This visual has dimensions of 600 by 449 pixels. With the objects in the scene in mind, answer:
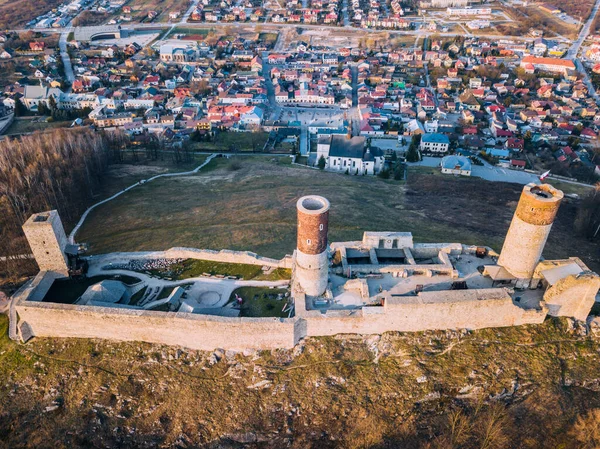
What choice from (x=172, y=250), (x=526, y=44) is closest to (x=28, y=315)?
(x=172, y=250)

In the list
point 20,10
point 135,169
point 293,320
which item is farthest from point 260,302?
point 20,10

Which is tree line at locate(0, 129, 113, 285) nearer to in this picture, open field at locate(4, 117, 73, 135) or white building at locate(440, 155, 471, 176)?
open field at locate(4, 117, 73, 135)

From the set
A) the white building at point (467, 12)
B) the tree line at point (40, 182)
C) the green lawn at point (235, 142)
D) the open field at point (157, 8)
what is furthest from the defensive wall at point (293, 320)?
the white building at point (467, 12)

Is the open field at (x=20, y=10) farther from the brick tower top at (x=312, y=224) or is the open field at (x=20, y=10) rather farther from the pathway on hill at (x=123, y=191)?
the brick tower top at (x=312, y=224)

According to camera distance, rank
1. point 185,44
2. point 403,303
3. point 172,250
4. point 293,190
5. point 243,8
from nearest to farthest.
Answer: point 403,303 → point 172,250 → point 293,190 → point 185,44 → point 243,8

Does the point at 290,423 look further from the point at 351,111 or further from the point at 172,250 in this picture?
the point at 351,111
